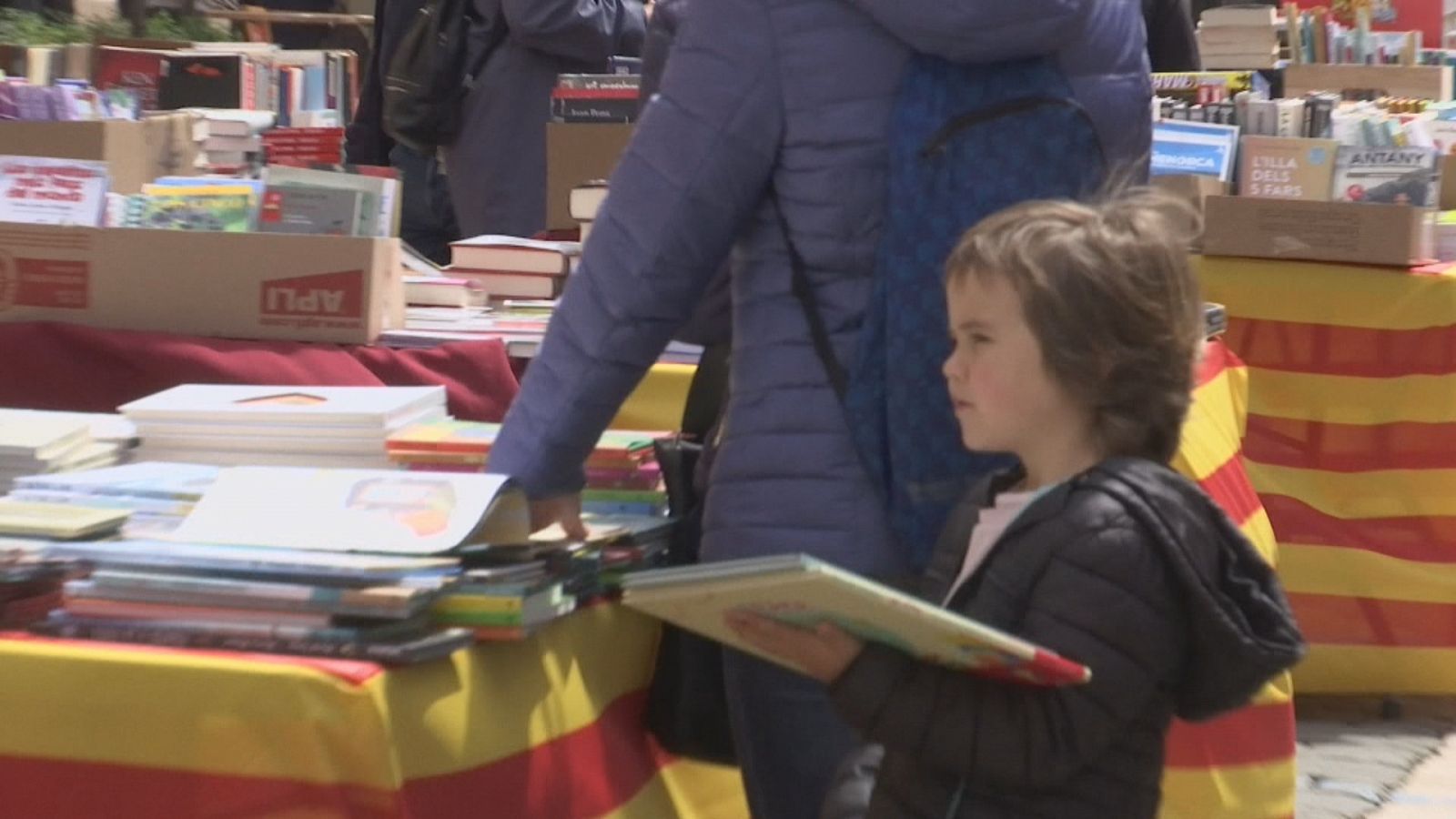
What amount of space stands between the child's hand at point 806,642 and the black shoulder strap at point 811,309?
0.39 meters

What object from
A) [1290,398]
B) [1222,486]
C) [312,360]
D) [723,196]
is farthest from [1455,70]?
[723,196]

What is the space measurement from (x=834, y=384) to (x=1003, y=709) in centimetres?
49

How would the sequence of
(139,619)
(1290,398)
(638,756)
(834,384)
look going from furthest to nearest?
(1290,398) → (638,756) → (834,384) → (139,619)

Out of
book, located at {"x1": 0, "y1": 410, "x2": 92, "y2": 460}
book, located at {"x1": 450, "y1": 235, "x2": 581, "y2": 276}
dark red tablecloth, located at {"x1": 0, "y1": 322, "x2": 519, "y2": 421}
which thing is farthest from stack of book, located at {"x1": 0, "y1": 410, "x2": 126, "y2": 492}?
book, located at {"x1": 450, "y1": 235, "x2": 581, "y2": 276}

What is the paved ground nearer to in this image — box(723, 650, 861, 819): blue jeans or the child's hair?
box(723, 650, 861, 819): blue jeans

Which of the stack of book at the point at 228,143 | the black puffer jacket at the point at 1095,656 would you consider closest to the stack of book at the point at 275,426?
the black puffer jacket at the point at 1095,656

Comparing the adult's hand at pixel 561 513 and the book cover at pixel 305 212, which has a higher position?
the book cover at pixel 305 212

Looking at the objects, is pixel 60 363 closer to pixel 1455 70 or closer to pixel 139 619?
pixel 139 619

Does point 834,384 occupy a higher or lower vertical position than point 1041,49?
lower

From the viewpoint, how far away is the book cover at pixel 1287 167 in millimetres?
4926

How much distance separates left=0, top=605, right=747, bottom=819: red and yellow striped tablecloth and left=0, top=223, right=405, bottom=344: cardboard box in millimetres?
1185

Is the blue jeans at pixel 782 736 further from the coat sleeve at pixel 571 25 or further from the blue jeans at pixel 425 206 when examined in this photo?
the blue jeans at pixel 425 206

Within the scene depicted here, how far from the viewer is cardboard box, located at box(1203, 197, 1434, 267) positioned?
4422 millimetres

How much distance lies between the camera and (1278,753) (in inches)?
126
